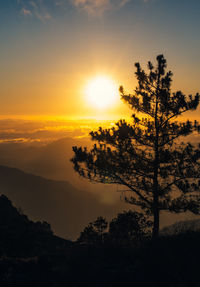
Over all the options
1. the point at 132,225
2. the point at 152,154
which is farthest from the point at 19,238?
the point at 152,154

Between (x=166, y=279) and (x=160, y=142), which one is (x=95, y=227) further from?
(x=166, y=279)

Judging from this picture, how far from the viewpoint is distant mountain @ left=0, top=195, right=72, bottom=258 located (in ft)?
55.3

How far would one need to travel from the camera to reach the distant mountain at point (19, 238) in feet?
55.3

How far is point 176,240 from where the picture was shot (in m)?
9.70

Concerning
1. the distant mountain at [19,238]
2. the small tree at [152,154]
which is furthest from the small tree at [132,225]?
the distant mountain at [19,238]

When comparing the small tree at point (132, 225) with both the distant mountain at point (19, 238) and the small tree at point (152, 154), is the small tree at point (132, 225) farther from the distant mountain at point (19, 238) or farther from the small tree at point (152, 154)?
the distant mountain at point (19, 238)

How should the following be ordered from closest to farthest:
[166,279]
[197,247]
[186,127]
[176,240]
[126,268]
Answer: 1. [166,279]
2. [126,268]
3. [197,247]
4. [176,240]
5. [186,127]

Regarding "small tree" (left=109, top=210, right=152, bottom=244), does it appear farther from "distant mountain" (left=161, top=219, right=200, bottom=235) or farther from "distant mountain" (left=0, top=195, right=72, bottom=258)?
"distant mountain" (left=0, top=195, right=72, bottom=258)

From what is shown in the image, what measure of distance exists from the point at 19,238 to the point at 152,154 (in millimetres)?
12100

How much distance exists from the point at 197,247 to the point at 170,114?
8.73 meters

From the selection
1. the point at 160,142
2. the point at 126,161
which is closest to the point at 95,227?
the point at 126,161

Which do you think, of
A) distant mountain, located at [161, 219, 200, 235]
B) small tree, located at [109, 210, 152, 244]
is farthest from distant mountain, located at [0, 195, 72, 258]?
distant mountain, located at [161, 219, 200, 235]

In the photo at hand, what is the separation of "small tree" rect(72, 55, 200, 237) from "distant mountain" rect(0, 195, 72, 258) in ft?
17.8

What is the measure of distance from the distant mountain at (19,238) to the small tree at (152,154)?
5426 millimetres
